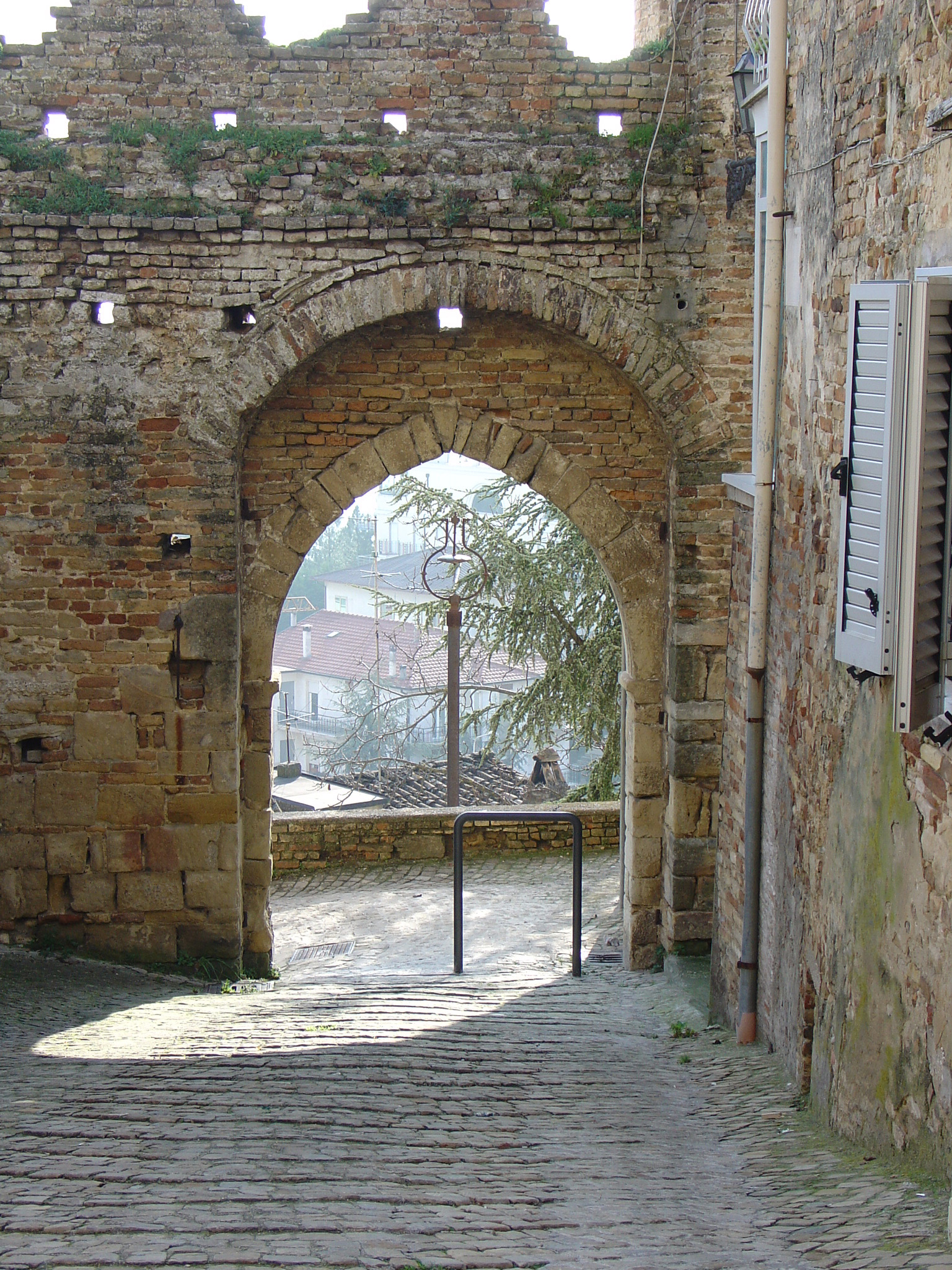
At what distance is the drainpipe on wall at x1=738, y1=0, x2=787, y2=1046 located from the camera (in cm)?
513

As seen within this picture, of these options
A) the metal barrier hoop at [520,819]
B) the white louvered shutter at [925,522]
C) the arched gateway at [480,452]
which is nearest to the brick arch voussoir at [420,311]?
the arched gateway at [480,452]

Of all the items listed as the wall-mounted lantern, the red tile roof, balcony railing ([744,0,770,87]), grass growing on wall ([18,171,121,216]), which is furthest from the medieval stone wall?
the red tile roof

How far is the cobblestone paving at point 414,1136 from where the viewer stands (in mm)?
3031

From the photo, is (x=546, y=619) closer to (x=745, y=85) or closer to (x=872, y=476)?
(x=745, y=85)

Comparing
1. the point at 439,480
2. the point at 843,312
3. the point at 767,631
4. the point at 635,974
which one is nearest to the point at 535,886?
the point at 635,974

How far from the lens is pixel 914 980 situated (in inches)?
136

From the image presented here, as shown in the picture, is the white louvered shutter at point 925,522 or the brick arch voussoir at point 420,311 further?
the brick arch voussoir at point 420,311

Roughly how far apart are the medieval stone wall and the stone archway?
6.14 feet

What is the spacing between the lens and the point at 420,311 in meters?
7.12

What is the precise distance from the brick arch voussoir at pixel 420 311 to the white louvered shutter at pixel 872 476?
11.5 ft

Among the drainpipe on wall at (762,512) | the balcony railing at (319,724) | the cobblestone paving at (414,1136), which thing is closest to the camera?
the cobblestone paving at (414,1136)

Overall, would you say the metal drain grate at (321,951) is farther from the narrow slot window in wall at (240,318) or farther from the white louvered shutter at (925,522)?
the white louvered shutter at (925,522)

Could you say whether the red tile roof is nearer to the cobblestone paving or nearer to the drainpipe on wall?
the cobblestone paving

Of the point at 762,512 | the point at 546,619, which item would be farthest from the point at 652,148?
the point at 546,619
